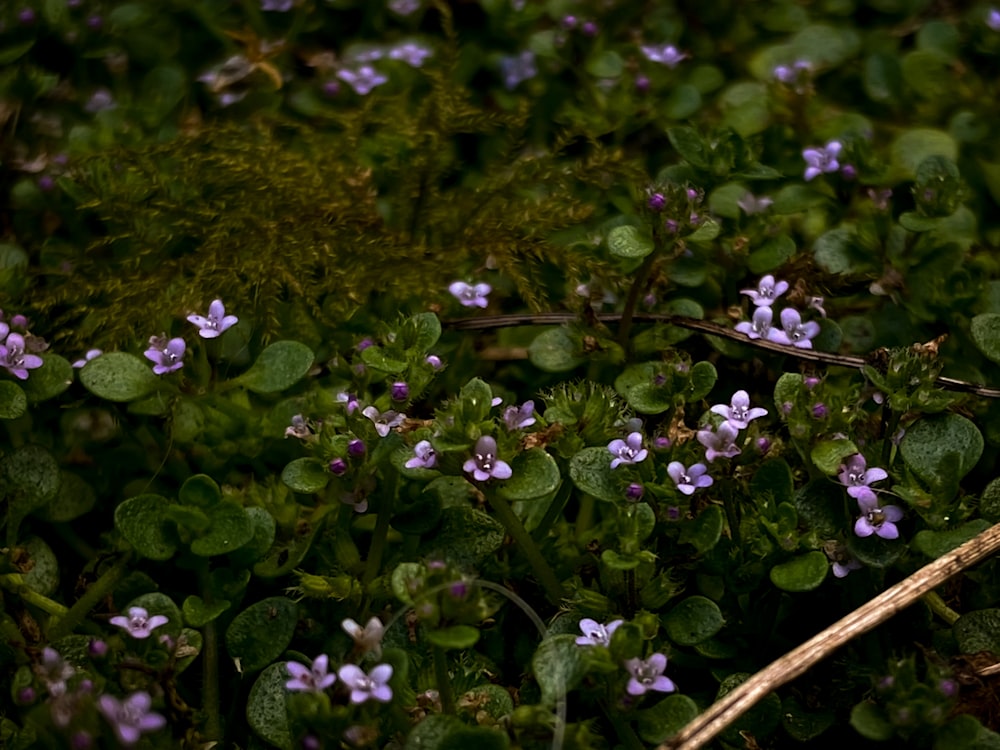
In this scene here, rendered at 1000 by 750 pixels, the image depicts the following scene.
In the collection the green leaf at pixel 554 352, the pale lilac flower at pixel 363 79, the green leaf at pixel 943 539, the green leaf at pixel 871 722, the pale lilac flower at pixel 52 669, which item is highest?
the pale lilac flower at pixel 363 79

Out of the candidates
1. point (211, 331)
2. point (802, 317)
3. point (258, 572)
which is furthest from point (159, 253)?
point (802, 317)

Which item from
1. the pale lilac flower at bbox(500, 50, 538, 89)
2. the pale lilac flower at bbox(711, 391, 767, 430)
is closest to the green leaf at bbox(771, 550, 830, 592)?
the pale lilac flower at bbox(711, 391, 767, 430)

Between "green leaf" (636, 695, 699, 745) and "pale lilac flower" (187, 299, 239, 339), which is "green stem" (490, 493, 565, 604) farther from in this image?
"pale lilac flower" (187, 299, 239, 339)

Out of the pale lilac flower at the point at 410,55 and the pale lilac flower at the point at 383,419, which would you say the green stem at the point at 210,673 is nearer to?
the pale lilac flower at the point at 383,419

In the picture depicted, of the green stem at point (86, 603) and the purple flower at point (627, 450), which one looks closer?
the purple flower at point (627, 450)

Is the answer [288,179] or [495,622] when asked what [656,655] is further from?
[288,179]

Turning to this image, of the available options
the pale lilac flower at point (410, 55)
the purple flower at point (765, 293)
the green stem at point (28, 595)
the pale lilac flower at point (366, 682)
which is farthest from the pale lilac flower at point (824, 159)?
the green stem at point (28, 595)

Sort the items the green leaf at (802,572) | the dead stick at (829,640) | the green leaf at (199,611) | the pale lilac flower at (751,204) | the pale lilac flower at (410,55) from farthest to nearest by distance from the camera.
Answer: the pale lilac flower at (410,55) → the pale lilac flower at (751,204) → the green leaf at (199,611) → the green leaf at (802,572) → the dead stick at (829,640)
